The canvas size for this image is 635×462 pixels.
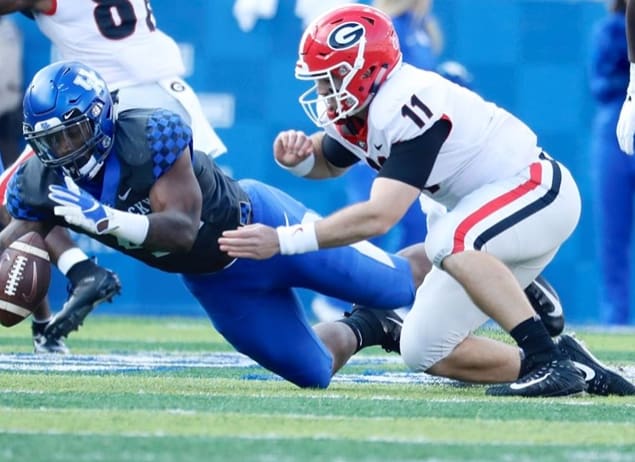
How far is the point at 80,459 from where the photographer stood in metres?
3.10

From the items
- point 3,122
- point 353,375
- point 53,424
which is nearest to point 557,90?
point 3,122

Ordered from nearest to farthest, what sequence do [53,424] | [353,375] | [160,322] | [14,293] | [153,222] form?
[53,424] < [153,222] < [14,293] < [353,375] < [160,322]

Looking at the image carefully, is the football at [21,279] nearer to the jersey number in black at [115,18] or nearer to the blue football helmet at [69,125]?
the blue football helmet at [69,125]

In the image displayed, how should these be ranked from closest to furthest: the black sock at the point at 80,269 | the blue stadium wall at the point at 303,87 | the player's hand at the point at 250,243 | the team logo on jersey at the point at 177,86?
the player's hand at the point at 250,243 → the black sock at the point at 80,269 → the team logo on jersey at the point at 177,86 → the blue stadium wall at the point at 303,87

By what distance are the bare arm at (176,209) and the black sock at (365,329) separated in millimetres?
810

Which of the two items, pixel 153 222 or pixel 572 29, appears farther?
pixel 572 29

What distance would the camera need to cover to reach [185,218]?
4.33 metres

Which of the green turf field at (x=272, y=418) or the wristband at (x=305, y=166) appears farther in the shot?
the wristband at (x=305, y=166)

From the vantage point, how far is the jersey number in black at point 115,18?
6.11m

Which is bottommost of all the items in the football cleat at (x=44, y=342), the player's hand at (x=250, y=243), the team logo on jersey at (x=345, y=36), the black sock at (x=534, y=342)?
the football cleat at (x=44, y=342)

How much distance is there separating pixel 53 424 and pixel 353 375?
1.88m

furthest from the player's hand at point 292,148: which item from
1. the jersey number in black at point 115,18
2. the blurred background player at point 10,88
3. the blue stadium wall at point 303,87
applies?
the blurred background player at point 10,88

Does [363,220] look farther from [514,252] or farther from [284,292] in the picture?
[284,292]

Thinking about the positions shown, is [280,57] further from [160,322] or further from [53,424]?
[53,424]
